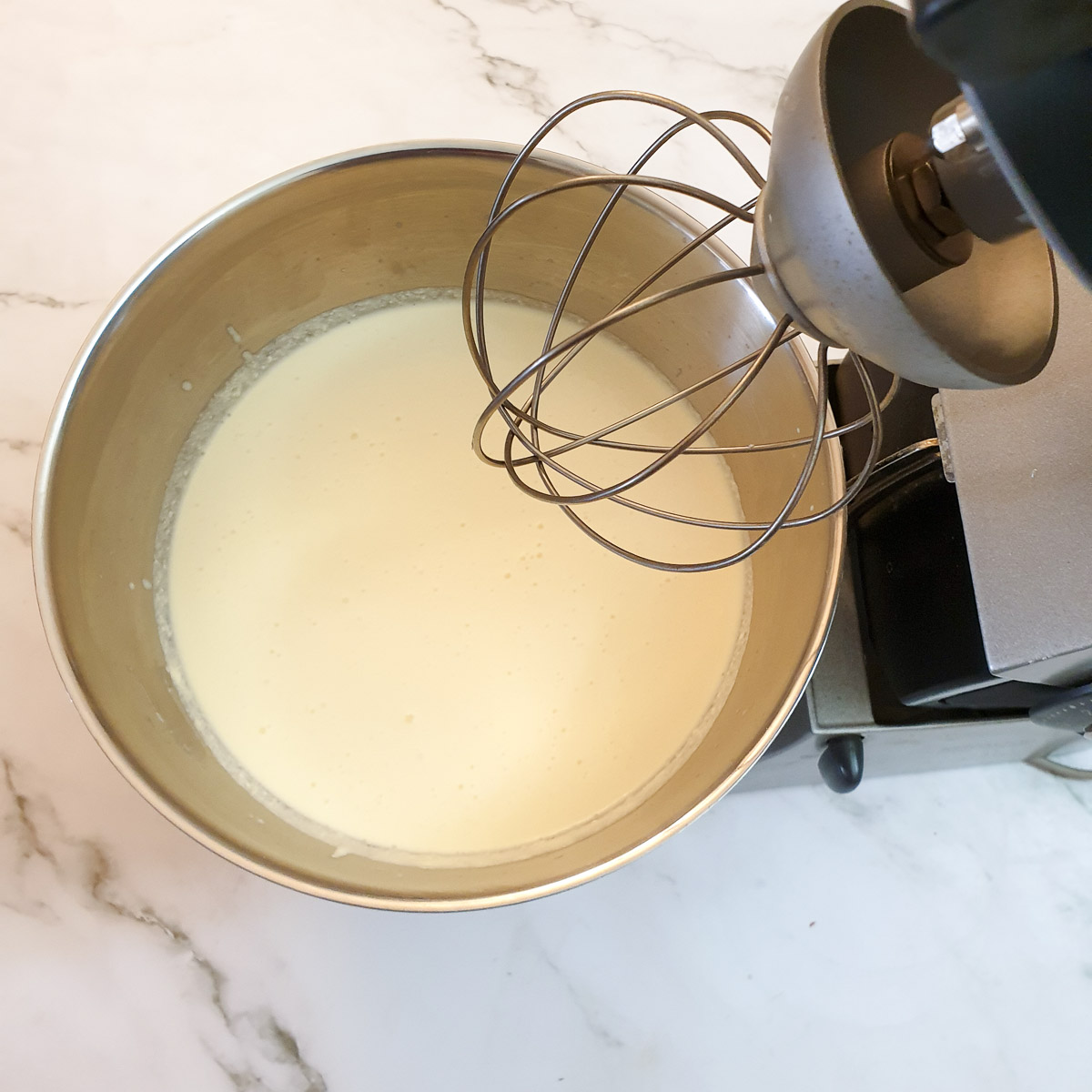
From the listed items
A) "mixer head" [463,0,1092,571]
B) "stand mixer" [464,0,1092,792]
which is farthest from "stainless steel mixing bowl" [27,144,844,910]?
"mixer head" [463,0,1092,571]

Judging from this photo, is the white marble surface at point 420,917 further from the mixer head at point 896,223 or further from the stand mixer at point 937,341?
the mixer head at point 896,223

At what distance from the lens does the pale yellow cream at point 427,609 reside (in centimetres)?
60

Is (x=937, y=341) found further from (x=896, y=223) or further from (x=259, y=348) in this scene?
(x=259, y=348)

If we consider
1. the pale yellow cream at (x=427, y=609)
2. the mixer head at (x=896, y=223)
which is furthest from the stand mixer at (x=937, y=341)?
the pale yellow cream at (x=427, y=609)

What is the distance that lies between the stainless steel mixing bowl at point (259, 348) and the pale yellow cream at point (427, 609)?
3cm

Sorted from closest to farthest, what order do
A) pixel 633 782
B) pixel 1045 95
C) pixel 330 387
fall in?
pixel 1045 95
pixel 633 782
pixel 330 387

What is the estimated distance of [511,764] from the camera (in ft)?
2.01

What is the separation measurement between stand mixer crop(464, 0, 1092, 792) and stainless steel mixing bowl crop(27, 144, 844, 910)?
32 millimetres

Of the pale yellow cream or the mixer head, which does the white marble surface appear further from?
the mixer head

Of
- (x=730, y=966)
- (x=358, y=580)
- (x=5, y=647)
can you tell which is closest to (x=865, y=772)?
(x=730, y=966)

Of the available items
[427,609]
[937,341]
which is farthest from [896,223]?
[427,609]

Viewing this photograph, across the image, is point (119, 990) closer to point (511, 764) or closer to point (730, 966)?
point (511, 764)

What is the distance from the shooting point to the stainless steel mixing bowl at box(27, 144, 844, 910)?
44cm

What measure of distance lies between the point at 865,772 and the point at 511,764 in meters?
0.26
